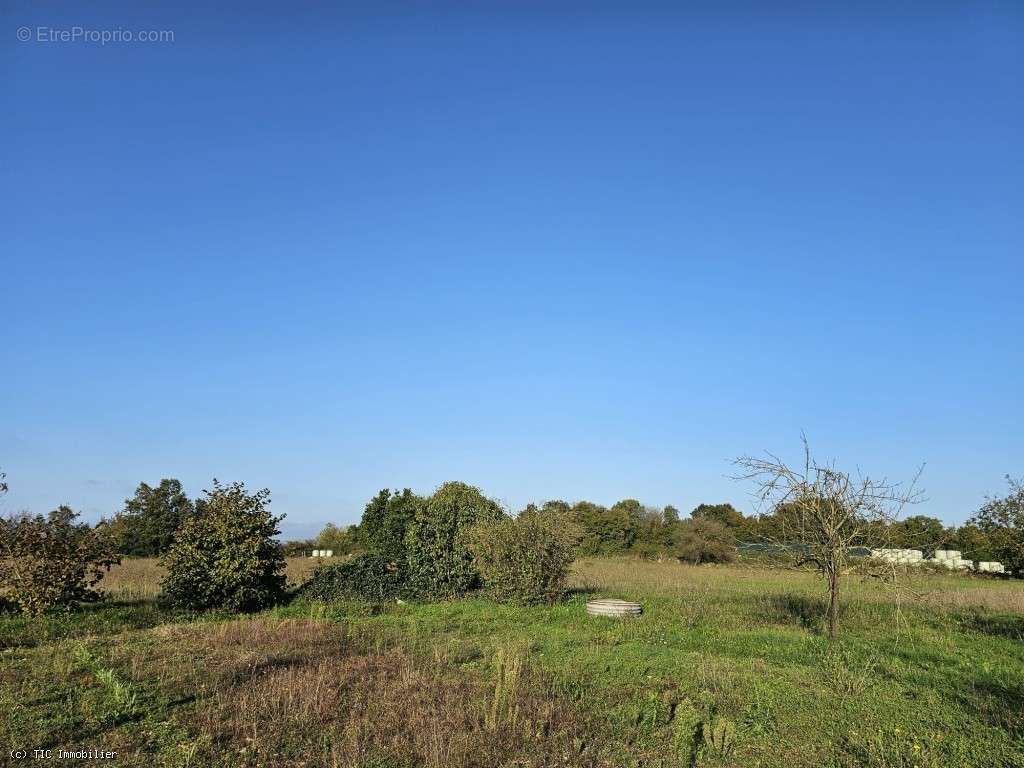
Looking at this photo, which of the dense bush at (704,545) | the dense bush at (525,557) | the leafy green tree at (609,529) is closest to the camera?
the dense bush at (525,557)

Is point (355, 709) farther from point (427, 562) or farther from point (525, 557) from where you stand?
point (427, 562)

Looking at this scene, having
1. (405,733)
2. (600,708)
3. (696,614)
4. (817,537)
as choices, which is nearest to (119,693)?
(405,733)

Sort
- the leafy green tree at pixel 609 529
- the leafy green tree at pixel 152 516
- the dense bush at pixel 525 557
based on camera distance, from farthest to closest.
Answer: the leafy green tree at pixel 609 529 → the leafy green tree at pixel 152 516 → the dense bush at pixel 525 557

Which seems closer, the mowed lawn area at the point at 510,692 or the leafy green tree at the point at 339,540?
the mowed lawn area at the point at 510,692

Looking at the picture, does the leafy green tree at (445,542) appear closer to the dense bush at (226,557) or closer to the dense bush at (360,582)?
the dense bush at (360,582)

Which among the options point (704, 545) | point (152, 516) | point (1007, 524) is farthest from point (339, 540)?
point (1007, 524)

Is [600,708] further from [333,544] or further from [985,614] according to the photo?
[333,544]

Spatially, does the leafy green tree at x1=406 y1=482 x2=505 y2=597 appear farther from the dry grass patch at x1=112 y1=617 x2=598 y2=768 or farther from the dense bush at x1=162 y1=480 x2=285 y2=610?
the dry grass patch at x1=112 y1=617 x2=598 y2=768

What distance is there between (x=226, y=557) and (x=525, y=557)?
787 cm

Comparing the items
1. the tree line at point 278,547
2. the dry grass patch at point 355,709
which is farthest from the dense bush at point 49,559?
the dry grass patch at point 355,709

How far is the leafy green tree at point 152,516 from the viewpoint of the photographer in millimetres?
46906

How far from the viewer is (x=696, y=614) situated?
1688 cm

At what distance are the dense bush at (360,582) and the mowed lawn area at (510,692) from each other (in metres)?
3.61

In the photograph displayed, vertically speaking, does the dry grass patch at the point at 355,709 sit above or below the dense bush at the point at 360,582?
below
